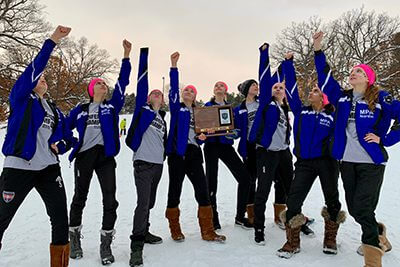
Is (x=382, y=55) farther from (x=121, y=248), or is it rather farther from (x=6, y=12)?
(x=121, y=248)

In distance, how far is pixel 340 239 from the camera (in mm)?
4992

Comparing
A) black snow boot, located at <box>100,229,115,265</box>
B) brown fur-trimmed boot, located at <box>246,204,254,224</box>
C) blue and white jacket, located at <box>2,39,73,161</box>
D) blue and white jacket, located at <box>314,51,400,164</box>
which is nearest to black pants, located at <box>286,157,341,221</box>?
blue and white jacket, located at <box>314,51,400,164</box>

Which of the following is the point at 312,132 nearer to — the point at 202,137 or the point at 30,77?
the point at 202,137

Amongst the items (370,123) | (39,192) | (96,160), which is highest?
(370,123)

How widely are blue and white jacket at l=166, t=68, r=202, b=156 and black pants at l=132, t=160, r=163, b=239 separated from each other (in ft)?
1.57

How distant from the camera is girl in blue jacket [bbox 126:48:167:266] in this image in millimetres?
4406

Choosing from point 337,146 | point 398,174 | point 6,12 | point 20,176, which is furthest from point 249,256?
point 6,12

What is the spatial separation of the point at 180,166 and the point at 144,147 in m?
0.72

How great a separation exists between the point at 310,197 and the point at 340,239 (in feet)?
9.72

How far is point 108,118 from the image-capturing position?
4.38 metres

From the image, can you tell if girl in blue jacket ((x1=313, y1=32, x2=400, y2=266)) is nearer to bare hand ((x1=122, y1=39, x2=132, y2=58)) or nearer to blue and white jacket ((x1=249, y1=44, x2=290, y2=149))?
blue and white jacket ((x1=249, y1=44, x2=290, y2=149))

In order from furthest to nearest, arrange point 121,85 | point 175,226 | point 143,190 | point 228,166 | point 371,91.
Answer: point 228,166, point 175,226, point 121,85, point 143,190, point 371,91

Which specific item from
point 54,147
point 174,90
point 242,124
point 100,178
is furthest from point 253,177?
point 54,147

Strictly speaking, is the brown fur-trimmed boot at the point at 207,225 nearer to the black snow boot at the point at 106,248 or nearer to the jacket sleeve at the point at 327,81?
the black snow boot at the point at 106,248
